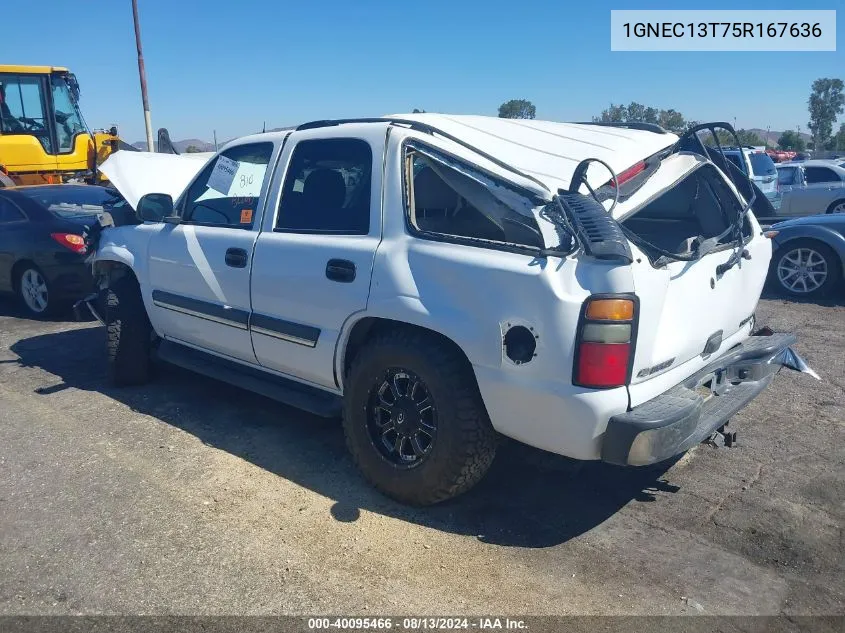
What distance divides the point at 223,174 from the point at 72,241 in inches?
148

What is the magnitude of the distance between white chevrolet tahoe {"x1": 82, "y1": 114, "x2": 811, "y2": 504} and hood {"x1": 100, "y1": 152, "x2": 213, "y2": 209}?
2.70 feet

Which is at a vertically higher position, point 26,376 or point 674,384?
point 674,384

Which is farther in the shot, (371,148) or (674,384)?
(371,148)

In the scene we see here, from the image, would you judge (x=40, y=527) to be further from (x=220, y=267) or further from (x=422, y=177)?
(x=422, y=177)

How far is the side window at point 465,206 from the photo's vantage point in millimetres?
3238

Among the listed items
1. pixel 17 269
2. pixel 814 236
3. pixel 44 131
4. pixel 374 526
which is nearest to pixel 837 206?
pixel 814 236

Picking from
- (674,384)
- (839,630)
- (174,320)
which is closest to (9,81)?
(174,320)

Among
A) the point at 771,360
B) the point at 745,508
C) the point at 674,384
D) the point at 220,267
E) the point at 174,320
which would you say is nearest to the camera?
the point at 674,384

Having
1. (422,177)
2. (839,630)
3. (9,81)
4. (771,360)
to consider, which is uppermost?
(9,81)

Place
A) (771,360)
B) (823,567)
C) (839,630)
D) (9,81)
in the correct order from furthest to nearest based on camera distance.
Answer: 1. (9,81)
2. (771,360)
3. (823,567)
4. (839,630)

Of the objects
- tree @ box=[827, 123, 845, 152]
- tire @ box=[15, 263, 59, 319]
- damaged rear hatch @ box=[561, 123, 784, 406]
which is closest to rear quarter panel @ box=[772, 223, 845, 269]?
damaged rear hatch @ box=[561, 123, 784, 406]

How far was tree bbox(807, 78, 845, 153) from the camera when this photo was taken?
62875 mm

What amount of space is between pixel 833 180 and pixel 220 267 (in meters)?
14.5

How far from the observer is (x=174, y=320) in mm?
5000
